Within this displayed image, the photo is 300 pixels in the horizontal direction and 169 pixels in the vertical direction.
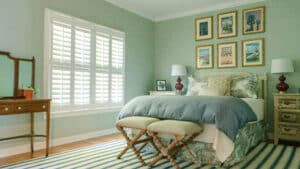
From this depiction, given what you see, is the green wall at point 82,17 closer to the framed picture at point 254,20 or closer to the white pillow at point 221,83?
the white pillow at point 221,83

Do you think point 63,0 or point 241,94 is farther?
point 241,94

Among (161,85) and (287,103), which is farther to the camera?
(161,85)

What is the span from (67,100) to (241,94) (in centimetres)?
292

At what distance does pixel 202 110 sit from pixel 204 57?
104 inches

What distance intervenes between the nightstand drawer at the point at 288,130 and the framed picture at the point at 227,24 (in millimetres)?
1990

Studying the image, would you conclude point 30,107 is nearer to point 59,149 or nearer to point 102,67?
point 59,149

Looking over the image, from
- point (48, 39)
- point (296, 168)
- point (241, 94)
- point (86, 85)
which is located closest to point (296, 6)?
point (241, 94)

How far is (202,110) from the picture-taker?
2750 mm

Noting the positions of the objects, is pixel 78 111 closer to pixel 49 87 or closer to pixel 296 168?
pixel 49 87

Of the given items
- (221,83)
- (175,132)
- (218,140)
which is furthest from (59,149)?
(221,83)

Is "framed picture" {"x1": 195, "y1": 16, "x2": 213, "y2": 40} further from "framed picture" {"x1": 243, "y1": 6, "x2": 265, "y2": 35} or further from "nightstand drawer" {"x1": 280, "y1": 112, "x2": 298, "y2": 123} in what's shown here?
"nightstand drawer" {"x1": 280, "y1": 112, "x2": 298, "y2": 123}

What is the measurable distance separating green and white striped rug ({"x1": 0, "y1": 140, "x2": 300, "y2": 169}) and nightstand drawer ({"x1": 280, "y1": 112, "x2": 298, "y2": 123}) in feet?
1.90

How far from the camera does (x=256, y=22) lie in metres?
4.58

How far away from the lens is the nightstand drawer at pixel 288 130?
3.81 m
